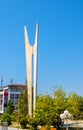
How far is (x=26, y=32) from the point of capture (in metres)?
38.5

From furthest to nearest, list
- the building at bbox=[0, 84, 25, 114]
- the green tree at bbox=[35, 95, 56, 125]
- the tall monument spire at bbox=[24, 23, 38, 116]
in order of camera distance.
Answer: the building at bbox=[0, 84, 25, 114] < the tall monument spire at bbox=[24, 23, 38, 116] < the green tree at bbox=[35, 95, 56, 125]

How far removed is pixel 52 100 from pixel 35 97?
244 cm

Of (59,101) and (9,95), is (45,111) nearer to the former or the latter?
(59,101)

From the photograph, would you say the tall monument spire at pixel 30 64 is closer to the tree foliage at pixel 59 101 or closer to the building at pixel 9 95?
the tree foliage at pixel 59 101

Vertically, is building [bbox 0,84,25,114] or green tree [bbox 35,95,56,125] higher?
building [bbox 0,84,25,114]

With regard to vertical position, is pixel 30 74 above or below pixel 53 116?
above

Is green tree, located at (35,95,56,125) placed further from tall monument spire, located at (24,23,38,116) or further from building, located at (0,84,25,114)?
building, located at (0,84,25,114)

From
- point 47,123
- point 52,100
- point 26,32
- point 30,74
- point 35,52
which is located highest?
point 26,32

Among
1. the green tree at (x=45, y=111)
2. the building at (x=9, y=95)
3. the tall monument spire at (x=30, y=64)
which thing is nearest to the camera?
the green tree at (x=45, y=111)

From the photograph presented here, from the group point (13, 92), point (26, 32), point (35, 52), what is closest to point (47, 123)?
point (35, 52)

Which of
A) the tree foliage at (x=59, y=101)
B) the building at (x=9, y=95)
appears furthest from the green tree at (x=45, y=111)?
the building at (x=9, y=95)

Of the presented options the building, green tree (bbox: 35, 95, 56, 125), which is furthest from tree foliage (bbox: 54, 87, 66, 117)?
the building

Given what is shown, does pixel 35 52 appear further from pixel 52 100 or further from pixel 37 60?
pixel 52 100

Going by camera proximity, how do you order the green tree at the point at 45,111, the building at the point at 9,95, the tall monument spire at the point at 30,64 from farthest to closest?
the building at the point at 9,95
the tall monument spire at the point at 30,64
the green tree at the point at 45,111
